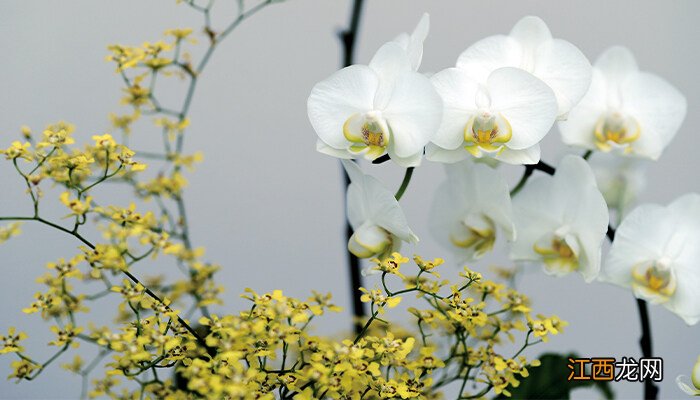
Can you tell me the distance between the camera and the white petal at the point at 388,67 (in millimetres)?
646

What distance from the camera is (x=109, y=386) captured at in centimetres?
60

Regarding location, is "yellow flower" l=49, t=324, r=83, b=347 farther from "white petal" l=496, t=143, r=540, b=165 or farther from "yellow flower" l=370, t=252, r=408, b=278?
"white petal" l=496, t=143, r=540, b=165

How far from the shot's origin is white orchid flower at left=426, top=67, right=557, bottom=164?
65 centimetres

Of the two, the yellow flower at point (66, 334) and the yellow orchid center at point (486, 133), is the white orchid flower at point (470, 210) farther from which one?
the yellow flower at point (66, 334)

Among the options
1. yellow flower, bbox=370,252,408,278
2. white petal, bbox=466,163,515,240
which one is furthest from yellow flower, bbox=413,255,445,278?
Answer: white petal, bbox=466,163,515,240

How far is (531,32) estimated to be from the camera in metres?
0.71

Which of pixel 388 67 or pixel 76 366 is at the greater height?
pixel 388 67

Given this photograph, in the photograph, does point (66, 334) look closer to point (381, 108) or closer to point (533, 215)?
point (381, 108)

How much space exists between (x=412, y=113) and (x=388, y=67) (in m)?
0.05

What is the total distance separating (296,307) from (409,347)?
87mm

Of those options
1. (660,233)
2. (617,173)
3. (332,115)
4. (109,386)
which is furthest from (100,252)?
(617,173)

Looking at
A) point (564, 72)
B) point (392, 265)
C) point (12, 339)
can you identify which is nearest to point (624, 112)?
point (564, 72)

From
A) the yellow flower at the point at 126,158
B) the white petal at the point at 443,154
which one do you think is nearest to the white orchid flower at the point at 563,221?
the white petal at the point at 443,154

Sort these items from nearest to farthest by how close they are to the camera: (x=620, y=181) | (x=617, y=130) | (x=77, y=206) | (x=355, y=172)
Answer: (x=77, y=206) < (x=355, y=172) < (x=617, y=130) < (x=620, y=181)
